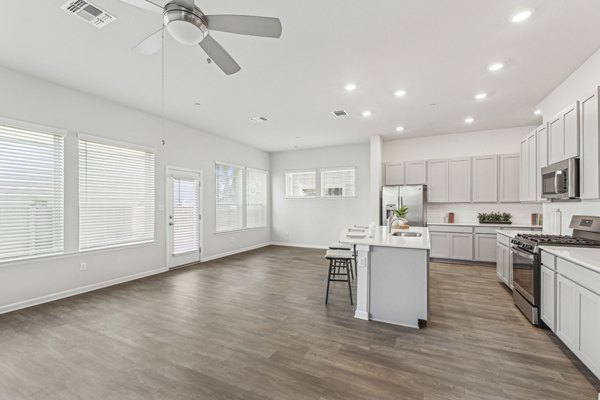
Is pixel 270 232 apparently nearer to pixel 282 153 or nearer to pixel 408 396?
pixel 282 153

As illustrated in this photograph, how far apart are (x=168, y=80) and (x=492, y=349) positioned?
15.9 feet

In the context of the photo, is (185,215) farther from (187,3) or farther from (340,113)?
(187,3)

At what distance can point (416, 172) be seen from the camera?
6441 mm

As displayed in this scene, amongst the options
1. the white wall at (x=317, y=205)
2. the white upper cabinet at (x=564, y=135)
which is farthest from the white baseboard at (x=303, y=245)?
the white upper cabinet at (x=564, y=135)

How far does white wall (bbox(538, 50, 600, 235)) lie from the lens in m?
2.99

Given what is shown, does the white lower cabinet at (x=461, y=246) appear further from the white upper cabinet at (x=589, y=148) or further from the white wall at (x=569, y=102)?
the white upper cabinet at (x=589, y=148)

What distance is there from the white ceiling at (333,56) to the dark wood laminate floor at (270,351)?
3.04 metres

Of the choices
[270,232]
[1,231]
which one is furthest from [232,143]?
[1,231]

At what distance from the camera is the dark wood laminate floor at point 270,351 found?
1.93 metres

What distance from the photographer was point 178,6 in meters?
1.71

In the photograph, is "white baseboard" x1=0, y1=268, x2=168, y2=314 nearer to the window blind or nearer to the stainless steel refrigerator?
the window blind

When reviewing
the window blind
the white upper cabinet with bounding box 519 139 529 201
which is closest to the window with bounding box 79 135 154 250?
the window blind

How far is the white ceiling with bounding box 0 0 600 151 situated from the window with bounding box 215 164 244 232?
202 cm

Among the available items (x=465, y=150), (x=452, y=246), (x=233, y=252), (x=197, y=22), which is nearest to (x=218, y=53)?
(x=197, y=22)
